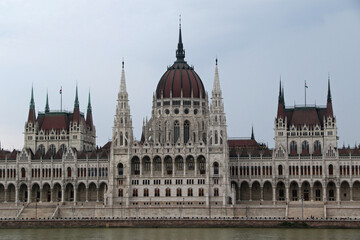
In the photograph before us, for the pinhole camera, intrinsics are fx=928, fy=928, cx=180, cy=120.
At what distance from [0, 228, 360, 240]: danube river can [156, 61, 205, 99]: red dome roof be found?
42.2 m

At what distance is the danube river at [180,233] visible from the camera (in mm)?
129125

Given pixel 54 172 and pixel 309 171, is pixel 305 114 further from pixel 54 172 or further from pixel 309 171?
pixel 54 172

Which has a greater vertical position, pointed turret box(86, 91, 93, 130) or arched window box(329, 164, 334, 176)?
pointed turret box(86, 91, 93, 130)

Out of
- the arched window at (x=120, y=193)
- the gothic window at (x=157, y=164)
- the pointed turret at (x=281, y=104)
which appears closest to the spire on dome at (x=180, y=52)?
the pointed turret at (x=281, y=104)

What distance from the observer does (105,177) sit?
6727 inches

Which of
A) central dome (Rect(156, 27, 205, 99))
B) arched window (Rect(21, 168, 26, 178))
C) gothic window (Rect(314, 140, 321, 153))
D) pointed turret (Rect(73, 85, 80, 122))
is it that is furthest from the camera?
pointed turret (Rect(73, 85, 80, 122))

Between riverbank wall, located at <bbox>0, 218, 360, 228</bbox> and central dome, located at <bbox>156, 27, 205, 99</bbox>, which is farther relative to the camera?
central dome, located at <bbox>156, 27, 205, 99</bbox>

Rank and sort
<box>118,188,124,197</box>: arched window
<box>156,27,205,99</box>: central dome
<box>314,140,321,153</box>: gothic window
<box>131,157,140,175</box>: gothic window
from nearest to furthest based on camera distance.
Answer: <box>118,188,124,197</box>: arched window → <box>131,157,140,175</box>: gothic window → <box>314,140,321,153</box>: gothic window → <box>156,27,205,99</box>: central dome

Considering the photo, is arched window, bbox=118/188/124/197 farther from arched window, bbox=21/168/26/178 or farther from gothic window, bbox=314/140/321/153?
gothic window, bbox=314/140/321/153

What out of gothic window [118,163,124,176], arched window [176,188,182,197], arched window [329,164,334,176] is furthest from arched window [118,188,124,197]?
arched window [329,164,334,176]

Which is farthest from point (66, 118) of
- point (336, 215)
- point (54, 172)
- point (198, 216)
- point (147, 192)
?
point (336, 215)

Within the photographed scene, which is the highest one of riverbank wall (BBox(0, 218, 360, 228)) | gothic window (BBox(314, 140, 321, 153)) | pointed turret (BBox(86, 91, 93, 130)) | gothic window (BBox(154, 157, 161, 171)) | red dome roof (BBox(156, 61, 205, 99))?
red dome roof (BBox(156, 61, 205, 99))

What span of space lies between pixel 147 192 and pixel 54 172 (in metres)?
19.8

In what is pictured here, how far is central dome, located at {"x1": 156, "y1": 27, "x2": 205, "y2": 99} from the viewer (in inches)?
7077
